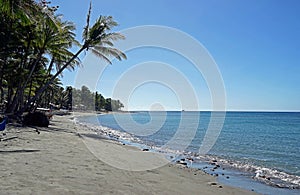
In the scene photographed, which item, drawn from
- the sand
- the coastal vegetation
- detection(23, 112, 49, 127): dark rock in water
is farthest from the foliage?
the sand

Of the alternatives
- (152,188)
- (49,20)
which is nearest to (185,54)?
(49,20)

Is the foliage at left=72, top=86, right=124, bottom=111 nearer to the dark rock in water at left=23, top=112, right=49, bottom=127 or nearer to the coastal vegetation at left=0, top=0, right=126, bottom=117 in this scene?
the coastal vegetation at left=0, top=0, right=126, bottom=117

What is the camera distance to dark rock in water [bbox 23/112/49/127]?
17391 mm

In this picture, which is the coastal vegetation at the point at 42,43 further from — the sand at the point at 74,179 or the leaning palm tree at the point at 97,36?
the sand at the point at 74,179

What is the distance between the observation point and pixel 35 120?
1789cm

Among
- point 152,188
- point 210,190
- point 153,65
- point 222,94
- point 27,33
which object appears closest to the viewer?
point 152,188

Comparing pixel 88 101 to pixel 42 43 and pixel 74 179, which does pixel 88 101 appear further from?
pixel 74 179

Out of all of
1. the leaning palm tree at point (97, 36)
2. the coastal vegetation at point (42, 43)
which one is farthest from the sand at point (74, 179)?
the leaning palm tree at point (97, 36)

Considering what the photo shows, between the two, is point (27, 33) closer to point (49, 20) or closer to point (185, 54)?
point (49, 20)

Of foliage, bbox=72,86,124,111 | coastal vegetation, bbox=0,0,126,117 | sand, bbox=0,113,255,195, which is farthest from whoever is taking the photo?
foliage, bbox=72,86,124,111

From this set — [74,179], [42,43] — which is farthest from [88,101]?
[74,179]

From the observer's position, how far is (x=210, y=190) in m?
7.15

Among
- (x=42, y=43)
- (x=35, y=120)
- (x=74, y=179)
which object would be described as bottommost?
(x=74, y=179)

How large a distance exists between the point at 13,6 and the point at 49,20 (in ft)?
6.20
